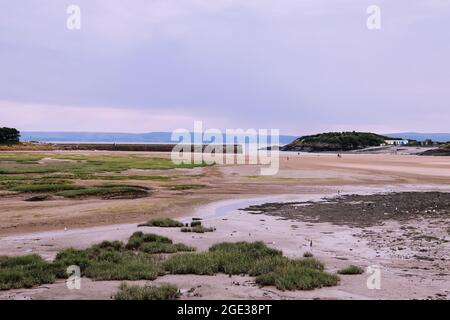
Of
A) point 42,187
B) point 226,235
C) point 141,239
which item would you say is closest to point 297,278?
point 141,239

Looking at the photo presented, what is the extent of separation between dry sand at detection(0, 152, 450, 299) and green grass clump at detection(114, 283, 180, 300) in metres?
0.37

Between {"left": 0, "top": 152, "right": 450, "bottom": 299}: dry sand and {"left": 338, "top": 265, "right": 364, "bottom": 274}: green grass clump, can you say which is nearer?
{"left": 0, "top": 152, "right": 450, "bottom": 299}: dry sand

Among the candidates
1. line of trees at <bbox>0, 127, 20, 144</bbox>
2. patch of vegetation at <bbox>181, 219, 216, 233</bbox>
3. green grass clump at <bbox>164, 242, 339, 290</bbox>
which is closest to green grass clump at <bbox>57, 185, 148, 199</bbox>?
patch of vegetation at <bbox>181, 219, 216, 233</bbox>

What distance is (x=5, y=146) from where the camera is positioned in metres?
125

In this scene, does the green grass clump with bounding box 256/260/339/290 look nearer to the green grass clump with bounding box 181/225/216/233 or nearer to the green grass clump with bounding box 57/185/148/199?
the green grass clump with bounding box 181/225/216/233

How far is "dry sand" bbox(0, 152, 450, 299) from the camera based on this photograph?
11.9 m

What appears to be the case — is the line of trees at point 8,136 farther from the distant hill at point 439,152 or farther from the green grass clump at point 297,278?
the green grass clump at point 297,278

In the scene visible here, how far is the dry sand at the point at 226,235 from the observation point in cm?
1185

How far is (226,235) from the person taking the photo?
2067 centimetres

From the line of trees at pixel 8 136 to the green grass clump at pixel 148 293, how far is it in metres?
132

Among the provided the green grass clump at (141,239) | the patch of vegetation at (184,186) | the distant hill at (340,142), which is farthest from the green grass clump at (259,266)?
the distant hill at (340,142)
